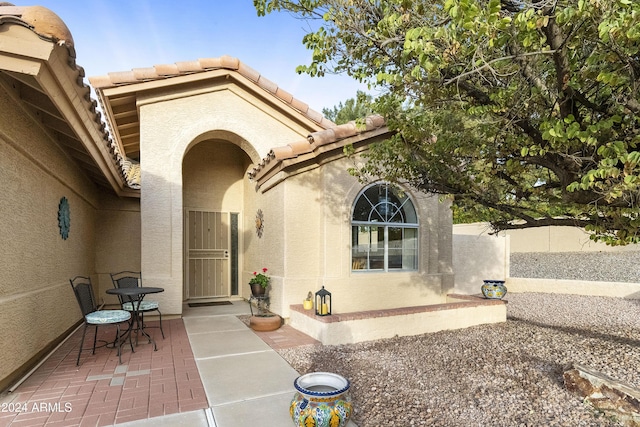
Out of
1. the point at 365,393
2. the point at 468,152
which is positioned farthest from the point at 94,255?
the point at 468,152

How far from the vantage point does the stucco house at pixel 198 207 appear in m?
5.40

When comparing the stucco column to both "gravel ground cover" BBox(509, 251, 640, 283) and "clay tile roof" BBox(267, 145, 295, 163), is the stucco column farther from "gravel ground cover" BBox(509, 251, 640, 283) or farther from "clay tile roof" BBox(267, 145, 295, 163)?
"gravel ground cover" BBox(509, 251, 640, 283)

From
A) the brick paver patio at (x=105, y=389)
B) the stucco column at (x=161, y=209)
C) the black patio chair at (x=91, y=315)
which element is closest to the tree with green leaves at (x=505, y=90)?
the brick paver patio at (x=105, y=389)

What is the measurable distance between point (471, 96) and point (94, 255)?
11.0 metres

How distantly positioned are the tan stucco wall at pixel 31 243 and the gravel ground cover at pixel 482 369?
393cm

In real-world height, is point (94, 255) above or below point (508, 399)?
above

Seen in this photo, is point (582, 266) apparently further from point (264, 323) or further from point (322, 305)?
point (264, 323)

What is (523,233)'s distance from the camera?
2217cm

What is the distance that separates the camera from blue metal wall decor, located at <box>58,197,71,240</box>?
709 cm

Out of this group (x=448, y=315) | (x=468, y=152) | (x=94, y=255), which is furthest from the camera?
(x=94, y=255)

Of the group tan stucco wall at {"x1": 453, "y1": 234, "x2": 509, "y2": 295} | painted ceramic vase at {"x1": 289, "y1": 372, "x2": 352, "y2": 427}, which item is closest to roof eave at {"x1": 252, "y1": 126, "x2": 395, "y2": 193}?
painted ceramic vase at {"x1": 289, "y1": 372, "x2": 352, "y2": 427}

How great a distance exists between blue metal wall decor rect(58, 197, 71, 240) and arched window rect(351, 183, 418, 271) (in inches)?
251

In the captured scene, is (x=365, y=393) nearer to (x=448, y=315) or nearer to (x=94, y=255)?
(x=448, y=315)

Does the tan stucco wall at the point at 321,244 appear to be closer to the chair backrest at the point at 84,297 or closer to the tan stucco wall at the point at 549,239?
the chair backrest at the point at 84,297
